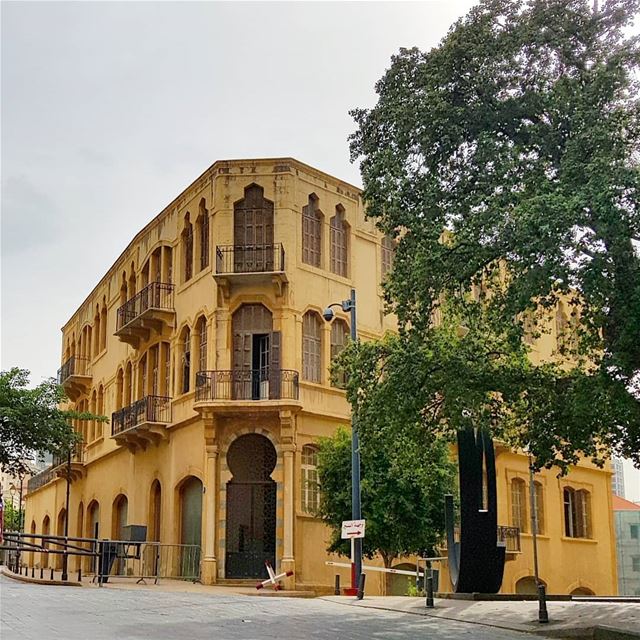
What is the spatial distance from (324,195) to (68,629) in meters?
21.2

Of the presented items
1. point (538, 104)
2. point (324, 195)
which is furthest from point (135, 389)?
point (538, 104)

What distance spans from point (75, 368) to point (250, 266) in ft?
66.6

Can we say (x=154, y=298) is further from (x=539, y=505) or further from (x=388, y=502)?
(x=539, y=505)

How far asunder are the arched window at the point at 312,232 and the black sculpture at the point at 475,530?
13224mm

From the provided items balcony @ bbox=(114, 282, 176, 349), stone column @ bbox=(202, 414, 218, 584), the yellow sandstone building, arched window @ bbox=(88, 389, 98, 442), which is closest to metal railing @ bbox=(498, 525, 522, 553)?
the yellow sandstone building

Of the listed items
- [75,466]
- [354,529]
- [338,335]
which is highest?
[338,335]

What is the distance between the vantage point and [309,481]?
29.5 m

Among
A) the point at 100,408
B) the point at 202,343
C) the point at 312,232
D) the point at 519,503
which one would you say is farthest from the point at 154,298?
the point at 519,503

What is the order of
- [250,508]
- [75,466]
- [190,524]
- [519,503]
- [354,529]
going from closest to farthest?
[354,529] < [250,508] < [190,524] < [519,503] < [75,466]

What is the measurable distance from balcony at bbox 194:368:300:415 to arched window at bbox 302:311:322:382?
933 mm

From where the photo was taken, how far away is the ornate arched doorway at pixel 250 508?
29.3m

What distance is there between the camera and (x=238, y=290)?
3095 cm

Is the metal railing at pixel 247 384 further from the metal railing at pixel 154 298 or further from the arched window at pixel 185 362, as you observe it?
the metal railing at pixel 154 298

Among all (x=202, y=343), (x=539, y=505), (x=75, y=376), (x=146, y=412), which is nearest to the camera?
(x=202, y=343)
